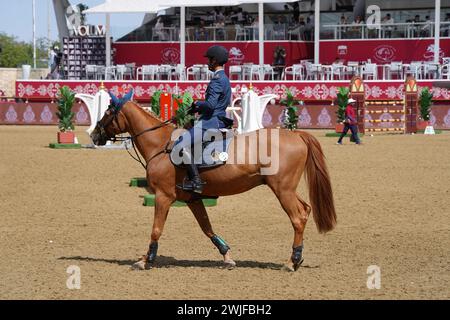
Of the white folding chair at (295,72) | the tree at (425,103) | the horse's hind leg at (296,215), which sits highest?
the white folding chair at (295,72)

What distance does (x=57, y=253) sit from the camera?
10906mm

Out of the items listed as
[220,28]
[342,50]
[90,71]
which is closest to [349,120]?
[342,50]

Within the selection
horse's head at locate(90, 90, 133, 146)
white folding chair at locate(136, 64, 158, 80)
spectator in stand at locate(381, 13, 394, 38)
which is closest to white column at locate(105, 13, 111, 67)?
white folding chair at locate(136, 64, 158, 80)

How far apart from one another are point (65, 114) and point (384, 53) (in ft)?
60.3

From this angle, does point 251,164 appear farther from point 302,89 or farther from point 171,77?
point 171,77

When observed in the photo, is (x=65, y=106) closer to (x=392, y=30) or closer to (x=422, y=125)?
(x=422, y=125)

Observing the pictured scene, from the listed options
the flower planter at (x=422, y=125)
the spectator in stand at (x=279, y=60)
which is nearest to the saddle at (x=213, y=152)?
the flower planter at (x=422, y=125)

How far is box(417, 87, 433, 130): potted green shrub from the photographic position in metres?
34.5

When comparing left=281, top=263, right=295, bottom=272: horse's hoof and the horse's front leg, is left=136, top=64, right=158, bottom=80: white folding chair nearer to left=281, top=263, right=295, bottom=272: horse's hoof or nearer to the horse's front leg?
the horse's front leg

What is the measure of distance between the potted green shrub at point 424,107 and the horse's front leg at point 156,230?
1004 inches

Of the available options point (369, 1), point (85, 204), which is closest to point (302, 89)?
point (369, 1)

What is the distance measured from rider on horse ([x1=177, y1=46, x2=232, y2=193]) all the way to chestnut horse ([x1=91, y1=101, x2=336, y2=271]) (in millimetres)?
159

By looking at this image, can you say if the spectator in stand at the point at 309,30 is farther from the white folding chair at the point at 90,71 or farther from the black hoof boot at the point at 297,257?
the black hoof boot at the point at 297,257

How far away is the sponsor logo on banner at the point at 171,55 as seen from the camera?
44.1 metres
